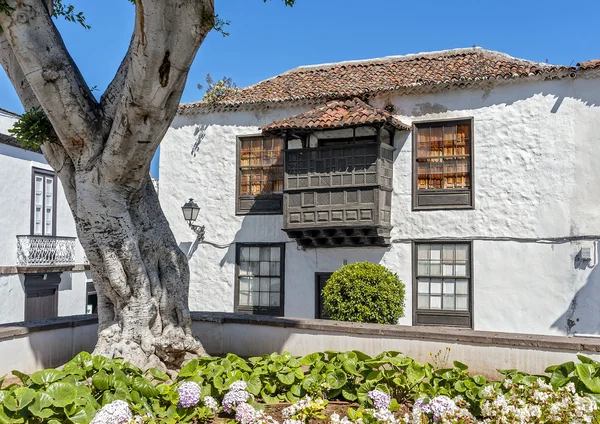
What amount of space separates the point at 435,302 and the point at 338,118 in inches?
175

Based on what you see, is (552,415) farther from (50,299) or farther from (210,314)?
(50,299)

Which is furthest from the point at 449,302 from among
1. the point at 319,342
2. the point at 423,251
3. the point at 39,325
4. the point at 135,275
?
the point at 39,325

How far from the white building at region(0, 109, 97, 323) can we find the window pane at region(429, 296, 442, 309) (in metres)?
11.7

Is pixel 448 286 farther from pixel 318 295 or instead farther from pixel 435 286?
pixel 318 295

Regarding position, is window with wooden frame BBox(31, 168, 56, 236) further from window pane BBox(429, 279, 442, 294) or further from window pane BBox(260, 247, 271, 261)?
window pane BBox(429, 279, 442, 294)

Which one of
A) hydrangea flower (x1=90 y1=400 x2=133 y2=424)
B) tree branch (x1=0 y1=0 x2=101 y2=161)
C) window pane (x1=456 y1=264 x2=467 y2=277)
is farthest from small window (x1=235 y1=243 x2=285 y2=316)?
hydrangea flower (x1=90 y1=400 x2=133 y2=424)

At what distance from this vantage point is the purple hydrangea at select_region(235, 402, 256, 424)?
15.1ft

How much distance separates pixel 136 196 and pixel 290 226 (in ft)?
21.2

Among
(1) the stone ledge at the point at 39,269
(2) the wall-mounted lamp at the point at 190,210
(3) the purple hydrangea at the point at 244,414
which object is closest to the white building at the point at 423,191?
(2) the wall-mounted lamp at the point at 190,210

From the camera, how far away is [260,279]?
15.1 m

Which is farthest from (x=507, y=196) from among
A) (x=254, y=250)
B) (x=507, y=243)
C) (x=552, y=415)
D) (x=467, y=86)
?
(x=552, y=415)

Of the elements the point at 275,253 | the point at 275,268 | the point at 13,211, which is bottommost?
the point at 275,268

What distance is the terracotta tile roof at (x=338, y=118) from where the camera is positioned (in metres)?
12.8

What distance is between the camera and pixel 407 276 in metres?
13.6
